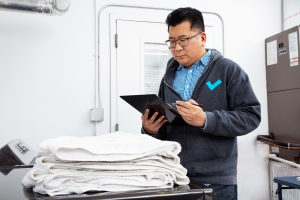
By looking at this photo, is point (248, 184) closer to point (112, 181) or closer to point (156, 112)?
point (156, 112)

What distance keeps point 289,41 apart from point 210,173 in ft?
6.11

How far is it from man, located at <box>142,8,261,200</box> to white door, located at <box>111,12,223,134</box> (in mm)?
959

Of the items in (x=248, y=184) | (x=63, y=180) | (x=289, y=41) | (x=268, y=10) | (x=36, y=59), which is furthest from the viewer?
(x=268, y=10)

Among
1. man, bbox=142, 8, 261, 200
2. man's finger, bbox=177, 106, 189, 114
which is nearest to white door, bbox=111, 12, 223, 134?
man, bbox=142, 8, 261, 200

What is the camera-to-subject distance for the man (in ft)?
3.56

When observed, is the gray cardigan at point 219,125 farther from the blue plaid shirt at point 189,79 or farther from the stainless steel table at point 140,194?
the stainless steel table at point 140,194

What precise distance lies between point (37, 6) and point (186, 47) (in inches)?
52.1

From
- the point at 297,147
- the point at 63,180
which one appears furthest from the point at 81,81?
the point at 297,147

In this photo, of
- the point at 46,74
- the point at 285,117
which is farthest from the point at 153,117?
the point at 285,117

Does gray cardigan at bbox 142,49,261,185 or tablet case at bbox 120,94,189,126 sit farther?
gray cardigan at bbox 142,49,261,185

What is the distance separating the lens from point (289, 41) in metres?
2.35

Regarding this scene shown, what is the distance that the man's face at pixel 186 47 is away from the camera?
1.29 m

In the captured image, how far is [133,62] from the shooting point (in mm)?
2354

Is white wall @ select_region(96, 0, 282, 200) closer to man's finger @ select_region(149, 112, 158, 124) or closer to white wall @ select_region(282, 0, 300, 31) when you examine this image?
white wall @ select_region(282, 0, 300, 31)
